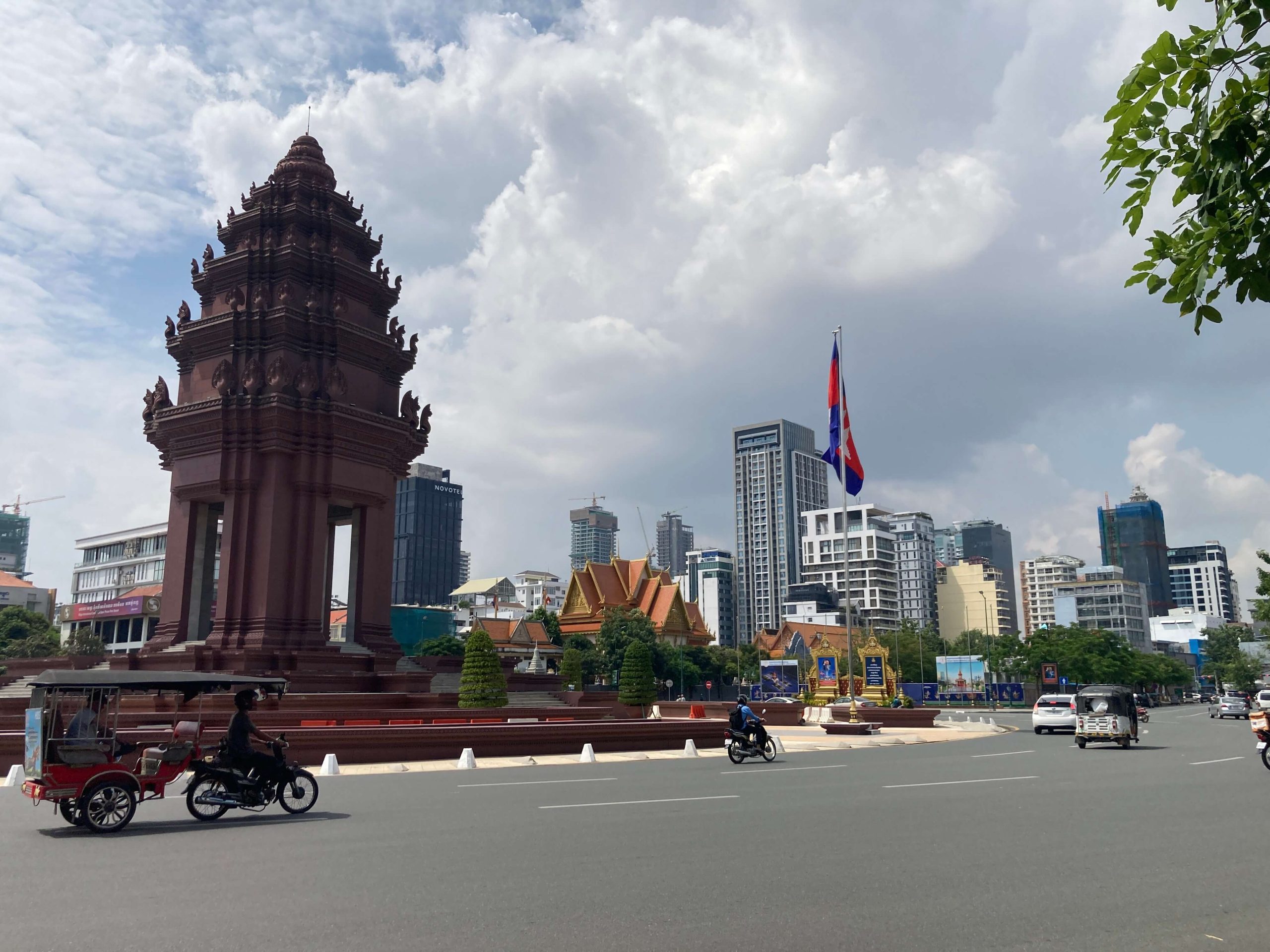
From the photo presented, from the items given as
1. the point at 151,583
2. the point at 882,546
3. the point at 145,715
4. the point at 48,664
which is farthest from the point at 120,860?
the point at 882,546

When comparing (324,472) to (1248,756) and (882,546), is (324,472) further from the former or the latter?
(882,546)

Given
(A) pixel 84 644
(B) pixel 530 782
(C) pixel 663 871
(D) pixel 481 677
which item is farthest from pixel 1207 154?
(A) pixel 84 644

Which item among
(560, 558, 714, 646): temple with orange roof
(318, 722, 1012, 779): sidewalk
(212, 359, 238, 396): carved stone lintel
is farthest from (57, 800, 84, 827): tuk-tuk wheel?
(560, 558, 714, 646): temple with orange roof

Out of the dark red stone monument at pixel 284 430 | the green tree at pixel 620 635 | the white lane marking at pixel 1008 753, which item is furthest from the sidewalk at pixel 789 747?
the green tree at pixel 620 635

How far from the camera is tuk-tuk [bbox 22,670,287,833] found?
488 inches

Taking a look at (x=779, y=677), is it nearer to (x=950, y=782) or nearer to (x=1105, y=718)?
(x=1105, y=718)

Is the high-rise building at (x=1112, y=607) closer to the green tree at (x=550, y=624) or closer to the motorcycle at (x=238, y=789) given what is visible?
the green tree at (x=550, y=624)

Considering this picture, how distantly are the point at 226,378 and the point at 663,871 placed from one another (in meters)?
29.9

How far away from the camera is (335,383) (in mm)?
35188

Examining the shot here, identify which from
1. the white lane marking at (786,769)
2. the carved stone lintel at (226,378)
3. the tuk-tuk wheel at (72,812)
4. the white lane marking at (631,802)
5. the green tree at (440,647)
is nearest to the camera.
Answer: the tuk-tuk wheel at (72,812)

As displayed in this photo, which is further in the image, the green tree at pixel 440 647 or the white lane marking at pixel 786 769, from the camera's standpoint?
the green tree at pixel 440 647

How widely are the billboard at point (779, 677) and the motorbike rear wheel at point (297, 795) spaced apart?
237 feet

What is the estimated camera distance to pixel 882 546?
578 ft

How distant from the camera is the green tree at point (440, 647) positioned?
77875 mm
